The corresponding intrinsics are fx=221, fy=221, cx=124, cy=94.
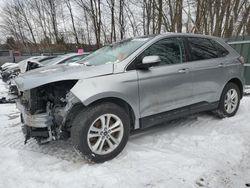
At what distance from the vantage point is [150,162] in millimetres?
2805

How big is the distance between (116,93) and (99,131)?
1.72 ft

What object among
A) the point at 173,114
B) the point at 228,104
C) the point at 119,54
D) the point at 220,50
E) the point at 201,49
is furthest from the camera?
the point at 228,104

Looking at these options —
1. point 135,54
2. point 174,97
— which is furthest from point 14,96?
point 174,97

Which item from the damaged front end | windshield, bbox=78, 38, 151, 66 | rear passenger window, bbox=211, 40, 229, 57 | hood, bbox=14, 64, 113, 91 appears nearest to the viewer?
hood, bbox=14, 64, 113, 91

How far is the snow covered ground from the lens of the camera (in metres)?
2.45

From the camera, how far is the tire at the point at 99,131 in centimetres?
265

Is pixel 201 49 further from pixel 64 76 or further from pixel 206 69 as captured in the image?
pixel 64 76

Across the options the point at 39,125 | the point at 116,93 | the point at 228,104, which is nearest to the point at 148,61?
the point at 116,93

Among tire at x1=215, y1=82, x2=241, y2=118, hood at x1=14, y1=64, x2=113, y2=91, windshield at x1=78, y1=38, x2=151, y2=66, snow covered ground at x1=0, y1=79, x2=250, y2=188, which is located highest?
windshield at x1=78, y1=38, x2=151, y2=66

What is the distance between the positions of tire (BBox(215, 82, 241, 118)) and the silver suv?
0.47 m

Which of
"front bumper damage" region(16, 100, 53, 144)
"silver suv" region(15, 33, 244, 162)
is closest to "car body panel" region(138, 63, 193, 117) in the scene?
"silver suv" region(15, 33, 244, 162)

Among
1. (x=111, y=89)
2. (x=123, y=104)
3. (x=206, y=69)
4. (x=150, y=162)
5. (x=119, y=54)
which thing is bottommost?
(x=150, y=162)

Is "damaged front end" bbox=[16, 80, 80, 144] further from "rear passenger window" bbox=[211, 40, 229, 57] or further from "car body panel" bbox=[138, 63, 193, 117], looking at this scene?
"rear passenger window" bbox=[211, 40, 229, 57]

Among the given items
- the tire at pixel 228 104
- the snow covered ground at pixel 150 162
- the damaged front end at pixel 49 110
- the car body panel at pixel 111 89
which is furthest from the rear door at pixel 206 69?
the damaged front end at pixel 49 110
